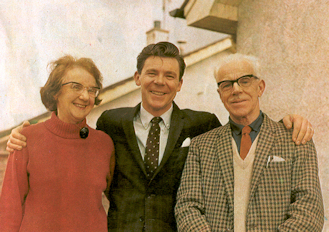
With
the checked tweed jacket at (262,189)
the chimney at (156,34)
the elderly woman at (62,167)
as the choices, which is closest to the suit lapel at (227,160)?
the checked tweed jacket at (262,189)

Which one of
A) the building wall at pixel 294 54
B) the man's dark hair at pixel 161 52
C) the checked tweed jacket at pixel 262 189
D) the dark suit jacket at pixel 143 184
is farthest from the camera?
the building wall at pixel 294 54

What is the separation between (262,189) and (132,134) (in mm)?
928

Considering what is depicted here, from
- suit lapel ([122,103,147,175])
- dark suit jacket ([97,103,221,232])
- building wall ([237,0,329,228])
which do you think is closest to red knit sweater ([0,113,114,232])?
dark suit jacket ([97,103,221,232])

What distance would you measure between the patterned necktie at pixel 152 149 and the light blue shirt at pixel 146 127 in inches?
1.0

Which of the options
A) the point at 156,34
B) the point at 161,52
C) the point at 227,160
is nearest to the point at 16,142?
the point at 161,52

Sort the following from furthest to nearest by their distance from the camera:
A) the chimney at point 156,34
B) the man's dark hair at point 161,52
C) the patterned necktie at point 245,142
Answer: the chimney at point 156,34, the man's dark hair at point 161,52, the patterned necktie at point 245,142

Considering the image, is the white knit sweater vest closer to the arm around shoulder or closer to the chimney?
the arm around shoulder

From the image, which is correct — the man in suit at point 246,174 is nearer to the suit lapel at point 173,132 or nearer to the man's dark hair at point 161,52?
the suit lapel at point 173,132

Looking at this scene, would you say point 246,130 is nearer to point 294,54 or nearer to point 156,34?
point 294,54

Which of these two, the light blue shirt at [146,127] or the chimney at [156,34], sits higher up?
the chimney at [156,34]

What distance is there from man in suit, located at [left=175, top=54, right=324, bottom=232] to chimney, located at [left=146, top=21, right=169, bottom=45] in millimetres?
932

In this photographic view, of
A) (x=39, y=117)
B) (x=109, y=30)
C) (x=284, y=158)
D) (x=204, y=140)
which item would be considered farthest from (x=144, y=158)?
(x=109, y=30)

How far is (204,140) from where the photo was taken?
1839mm

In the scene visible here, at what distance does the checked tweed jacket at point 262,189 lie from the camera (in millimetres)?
1480
